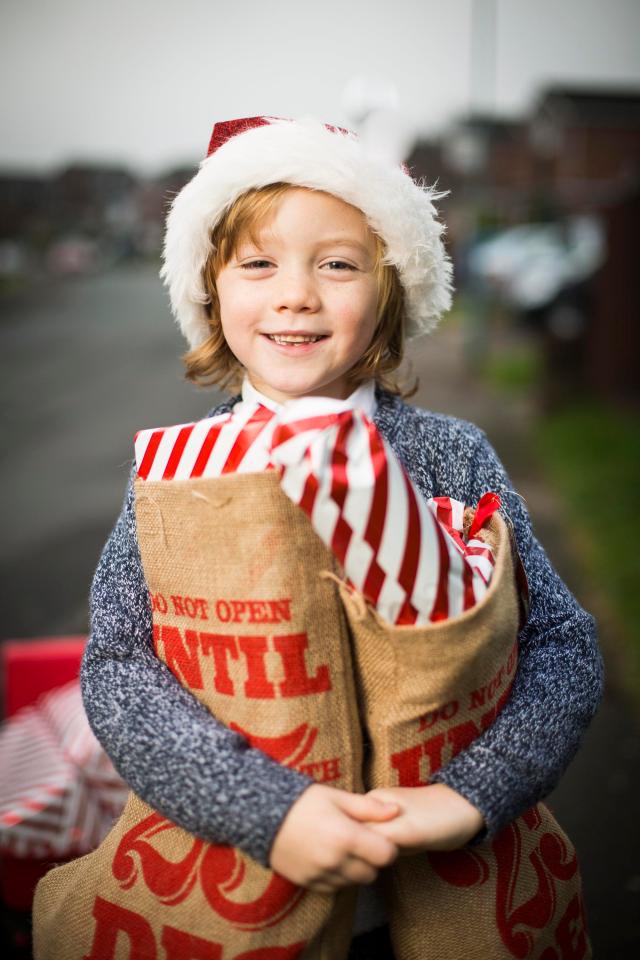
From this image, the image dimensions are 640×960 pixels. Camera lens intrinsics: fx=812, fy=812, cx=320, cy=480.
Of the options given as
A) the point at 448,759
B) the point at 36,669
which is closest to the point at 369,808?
the point at 448,759

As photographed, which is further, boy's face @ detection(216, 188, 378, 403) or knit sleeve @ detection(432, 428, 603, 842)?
boy's face @ detection(216, 188, 378, 403)

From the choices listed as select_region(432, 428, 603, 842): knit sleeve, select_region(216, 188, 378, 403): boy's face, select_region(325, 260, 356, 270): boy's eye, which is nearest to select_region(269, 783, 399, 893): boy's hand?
select_region(432, 428, 603, 842): knit sleeve

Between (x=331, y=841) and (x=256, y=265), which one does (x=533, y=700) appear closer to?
(x=331, y=841)

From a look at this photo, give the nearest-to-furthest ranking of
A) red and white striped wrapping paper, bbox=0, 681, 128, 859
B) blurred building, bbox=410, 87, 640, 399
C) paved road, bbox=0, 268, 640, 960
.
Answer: red and white striped wrapping paper, bbox=0, 681, 128, 859
paved road, bbox=0, 268, 640, 960
blurred building, bbox=410, 87, 640, 399

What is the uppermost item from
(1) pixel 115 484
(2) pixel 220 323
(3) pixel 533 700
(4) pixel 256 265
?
(4) pixel 256 265

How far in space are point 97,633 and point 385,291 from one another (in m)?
0.81

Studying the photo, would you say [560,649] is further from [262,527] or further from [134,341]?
[134,341]

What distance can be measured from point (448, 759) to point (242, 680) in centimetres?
35

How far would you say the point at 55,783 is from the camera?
2385 millimetres

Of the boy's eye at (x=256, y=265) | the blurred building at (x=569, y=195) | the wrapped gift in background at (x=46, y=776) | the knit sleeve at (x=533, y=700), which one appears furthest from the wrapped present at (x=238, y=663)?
the wrapped gift in background at (x=46, y=776)

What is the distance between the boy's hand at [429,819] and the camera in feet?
3.88

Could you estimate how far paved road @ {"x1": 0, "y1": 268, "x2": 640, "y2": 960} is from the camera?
9.21ft

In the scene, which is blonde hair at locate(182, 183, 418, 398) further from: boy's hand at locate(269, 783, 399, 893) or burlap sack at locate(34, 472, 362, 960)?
boy's hand at locate(269, 783, 399, 893)

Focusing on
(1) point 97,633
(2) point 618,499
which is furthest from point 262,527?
(2) point 618,499
